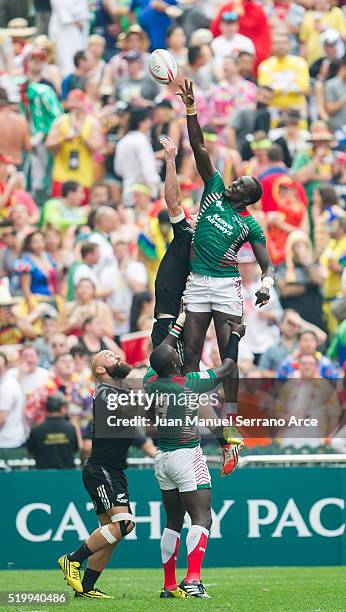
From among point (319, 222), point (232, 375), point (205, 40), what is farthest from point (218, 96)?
point (232, 375)

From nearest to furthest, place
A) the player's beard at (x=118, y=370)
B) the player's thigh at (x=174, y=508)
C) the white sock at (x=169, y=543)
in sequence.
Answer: the white sock at (x=169, y=543)
the player's thigh at (x=174, y=508)
the player's beard at (x=118, y=370)

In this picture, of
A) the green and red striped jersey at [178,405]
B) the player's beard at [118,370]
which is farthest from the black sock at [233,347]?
the player's beard at [118,370]

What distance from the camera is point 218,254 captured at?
42.5 ft

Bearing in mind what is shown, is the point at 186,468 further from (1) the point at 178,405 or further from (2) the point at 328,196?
(2) the point at 328,196

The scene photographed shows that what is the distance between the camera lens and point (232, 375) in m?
12.7

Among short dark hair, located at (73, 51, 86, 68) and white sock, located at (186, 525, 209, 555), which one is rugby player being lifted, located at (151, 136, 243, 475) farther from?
short dark hair, located at (73, 51, 86, 68)

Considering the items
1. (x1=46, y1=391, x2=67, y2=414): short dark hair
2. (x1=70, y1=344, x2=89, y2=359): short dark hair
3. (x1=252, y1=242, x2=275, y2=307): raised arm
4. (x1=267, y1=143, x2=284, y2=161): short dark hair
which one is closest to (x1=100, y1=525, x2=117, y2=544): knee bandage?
(x1=252, y1=242, x2=275, y2=307): raised arm

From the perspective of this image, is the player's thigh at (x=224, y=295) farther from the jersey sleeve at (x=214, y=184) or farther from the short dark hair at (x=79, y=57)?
the short dark hair at (x=79, y=57)

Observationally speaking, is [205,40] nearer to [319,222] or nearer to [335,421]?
[319,222]

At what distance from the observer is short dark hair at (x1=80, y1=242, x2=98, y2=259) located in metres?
20.0

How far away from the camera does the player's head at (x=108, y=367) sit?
42.3ft

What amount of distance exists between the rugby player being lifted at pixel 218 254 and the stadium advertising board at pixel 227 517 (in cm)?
418

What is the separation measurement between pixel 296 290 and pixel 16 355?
3638 millimetres

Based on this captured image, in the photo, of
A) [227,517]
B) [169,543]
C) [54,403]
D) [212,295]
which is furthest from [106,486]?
[227,517]
